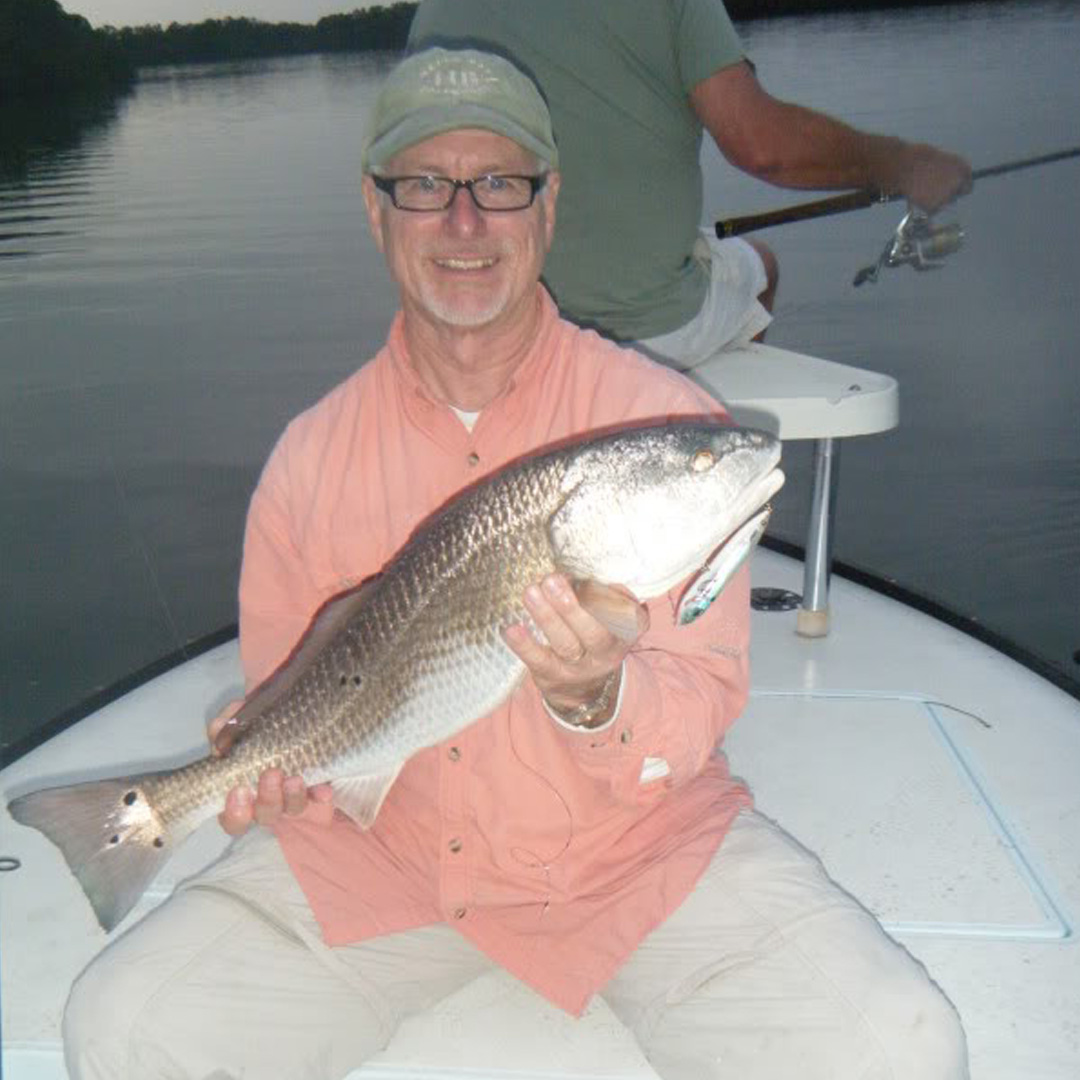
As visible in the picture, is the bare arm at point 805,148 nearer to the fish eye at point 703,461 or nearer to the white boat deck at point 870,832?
the white boat deck at point 870,832

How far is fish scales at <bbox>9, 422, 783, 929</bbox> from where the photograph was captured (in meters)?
1.98

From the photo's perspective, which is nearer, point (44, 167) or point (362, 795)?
point (362, 795)

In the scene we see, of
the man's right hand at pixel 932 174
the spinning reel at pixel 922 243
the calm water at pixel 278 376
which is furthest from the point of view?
the calm water at pixel 278 376

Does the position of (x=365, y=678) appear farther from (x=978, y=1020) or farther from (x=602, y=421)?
(x=978, y=1020)

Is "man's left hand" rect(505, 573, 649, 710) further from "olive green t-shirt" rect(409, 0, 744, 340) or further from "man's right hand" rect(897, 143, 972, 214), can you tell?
"man's right hand" rect(897, 143, 972, 214)

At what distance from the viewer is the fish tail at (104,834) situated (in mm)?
2205

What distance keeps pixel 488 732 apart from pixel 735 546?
59cm

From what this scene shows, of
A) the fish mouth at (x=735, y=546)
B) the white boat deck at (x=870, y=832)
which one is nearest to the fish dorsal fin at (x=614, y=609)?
the fish mouth at (x=735, y=546)

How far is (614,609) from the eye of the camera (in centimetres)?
191

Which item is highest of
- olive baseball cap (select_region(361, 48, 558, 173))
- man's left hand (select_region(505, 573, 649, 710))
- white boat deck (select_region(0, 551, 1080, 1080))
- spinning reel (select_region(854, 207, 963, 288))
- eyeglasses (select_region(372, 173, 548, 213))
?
olive baseball cap (select_region(361, 48, 558, 173))

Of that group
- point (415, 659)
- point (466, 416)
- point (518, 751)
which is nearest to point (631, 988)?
point (518, 751)

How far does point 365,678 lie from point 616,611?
0.54 m

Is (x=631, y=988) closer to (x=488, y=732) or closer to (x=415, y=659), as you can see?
(x=488, y=732)

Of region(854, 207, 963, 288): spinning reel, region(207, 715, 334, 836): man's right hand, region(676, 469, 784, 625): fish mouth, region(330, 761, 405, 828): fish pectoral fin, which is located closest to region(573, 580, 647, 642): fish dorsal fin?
region(676, 469, 784, 625): fish mouth
